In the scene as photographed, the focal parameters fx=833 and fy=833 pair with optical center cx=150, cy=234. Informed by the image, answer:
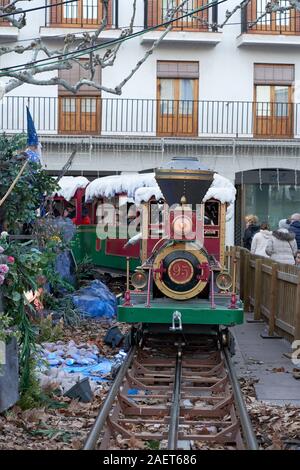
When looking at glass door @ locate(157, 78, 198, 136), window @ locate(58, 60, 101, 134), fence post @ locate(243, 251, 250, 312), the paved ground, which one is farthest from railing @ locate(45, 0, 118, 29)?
the paved ground

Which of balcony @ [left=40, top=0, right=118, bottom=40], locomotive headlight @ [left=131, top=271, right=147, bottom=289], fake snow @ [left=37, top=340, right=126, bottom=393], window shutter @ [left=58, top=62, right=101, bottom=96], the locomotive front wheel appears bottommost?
fake snow @ [left=37, top=340, right=126, bottom=393]

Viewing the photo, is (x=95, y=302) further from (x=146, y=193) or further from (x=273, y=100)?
(x=273, y=100)

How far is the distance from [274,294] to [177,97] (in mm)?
12275

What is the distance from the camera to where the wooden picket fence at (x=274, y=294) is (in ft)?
39.8

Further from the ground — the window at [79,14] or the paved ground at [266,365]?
the window at [79,14]

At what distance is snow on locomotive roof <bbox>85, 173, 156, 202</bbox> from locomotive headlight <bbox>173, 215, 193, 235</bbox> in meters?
6.75

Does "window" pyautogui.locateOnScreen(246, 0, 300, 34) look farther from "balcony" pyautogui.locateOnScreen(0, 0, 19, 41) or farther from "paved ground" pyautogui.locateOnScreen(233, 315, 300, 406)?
"paved ground" pyautogui.locateOnScreen(233, 315, 300, 406)

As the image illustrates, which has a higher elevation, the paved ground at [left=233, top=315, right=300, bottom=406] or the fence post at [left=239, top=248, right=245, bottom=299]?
the fence post at [left=239, top=248, right=245, bottom=299]

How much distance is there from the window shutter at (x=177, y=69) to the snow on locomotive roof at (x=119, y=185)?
5531 mm

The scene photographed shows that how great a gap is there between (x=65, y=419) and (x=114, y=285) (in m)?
11.8

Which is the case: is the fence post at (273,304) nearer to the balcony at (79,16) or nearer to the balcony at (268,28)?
the balcony at (79,16)

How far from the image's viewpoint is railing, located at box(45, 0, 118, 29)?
23.7 m

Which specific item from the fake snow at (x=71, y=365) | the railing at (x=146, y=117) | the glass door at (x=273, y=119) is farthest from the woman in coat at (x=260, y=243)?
the glass door at (x=273, y=119)

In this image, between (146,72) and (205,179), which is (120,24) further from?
(205,179)
